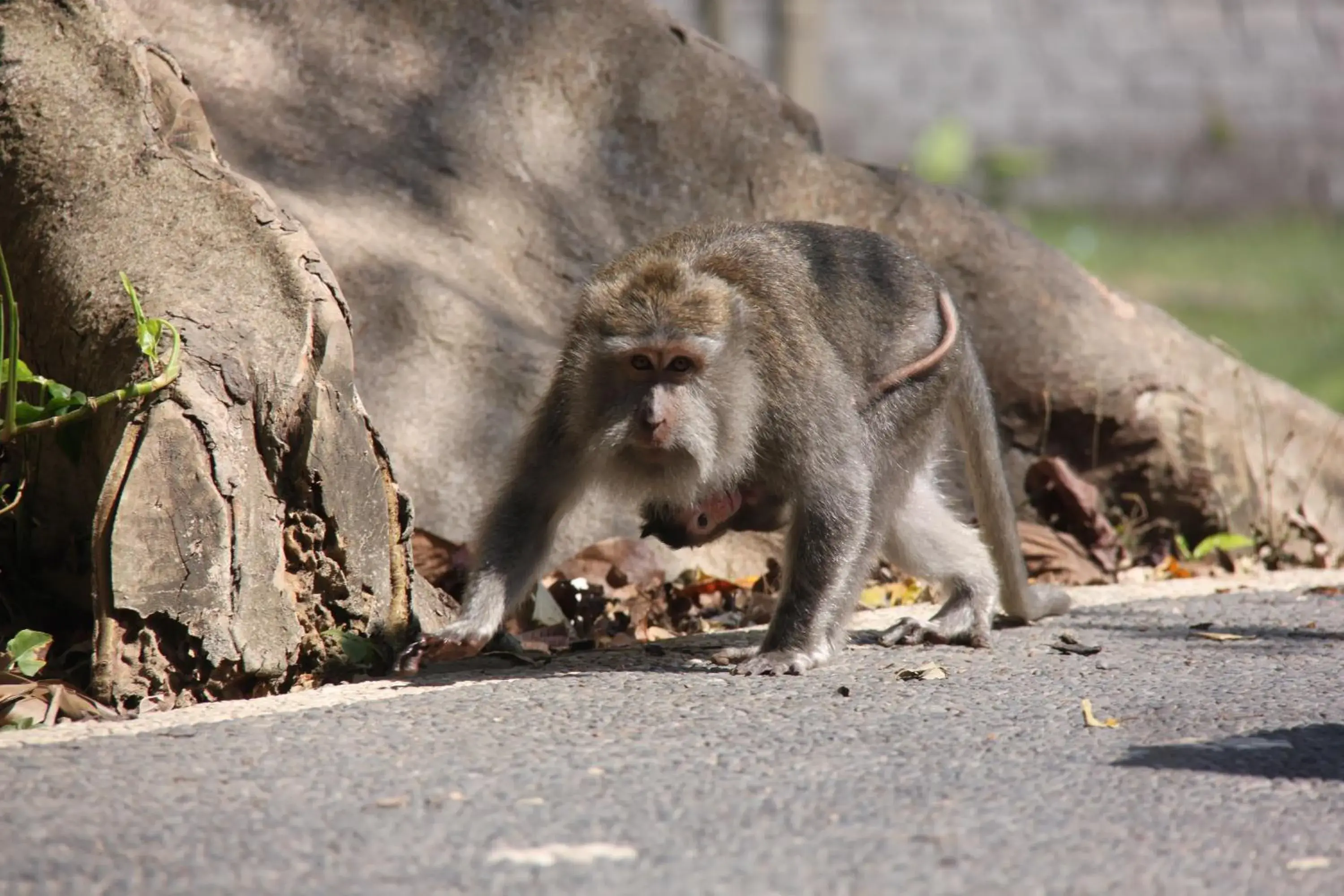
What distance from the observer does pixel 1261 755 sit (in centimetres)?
394

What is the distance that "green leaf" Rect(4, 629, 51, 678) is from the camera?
4371mm

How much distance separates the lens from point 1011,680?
193 inches

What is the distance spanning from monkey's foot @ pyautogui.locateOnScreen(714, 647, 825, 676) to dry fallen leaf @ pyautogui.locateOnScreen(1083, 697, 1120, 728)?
1016mm

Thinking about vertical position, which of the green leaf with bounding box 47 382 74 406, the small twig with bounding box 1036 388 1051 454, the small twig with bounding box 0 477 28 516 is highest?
the small twig with bounding box 1036 388 1051 454

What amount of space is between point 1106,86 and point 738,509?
13.0 meters

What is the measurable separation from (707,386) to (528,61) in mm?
3006

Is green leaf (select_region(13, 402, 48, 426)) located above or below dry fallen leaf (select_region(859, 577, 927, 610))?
above

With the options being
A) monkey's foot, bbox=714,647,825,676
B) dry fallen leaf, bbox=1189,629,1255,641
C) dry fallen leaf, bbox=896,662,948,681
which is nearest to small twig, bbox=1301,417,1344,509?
dry fallen leaf, bbox=1189,629,1255,641

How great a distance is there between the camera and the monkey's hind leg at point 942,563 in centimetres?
586

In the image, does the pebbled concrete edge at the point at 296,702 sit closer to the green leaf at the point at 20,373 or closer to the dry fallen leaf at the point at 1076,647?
the dry fallen leaf at the point at 1076,647

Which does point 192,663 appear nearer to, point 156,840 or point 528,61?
point 156,840

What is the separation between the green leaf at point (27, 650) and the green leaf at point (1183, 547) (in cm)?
510

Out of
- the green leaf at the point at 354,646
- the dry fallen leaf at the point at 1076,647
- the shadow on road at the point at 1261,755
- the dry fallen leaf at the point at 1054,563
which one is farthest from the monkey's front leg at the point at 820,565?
the dry fallen leaf at the point at 1054,563

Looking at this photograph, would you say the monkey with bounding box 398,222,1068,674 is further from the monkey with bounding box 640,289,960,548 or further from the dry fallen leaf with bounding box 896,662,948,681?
the dry fallen leaf with bounding box 896,662,948,681
